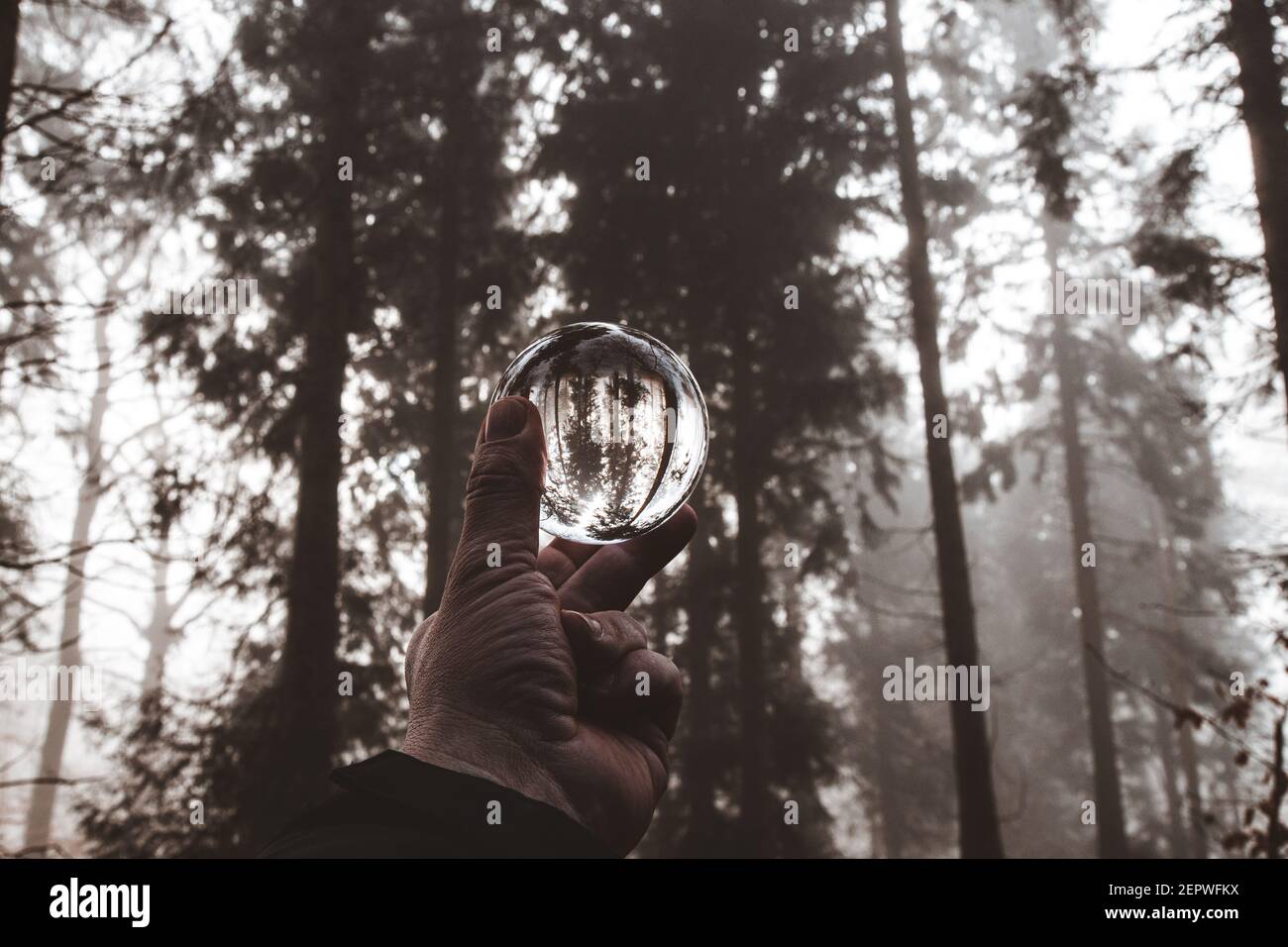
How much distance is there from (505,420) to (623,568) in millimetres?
676

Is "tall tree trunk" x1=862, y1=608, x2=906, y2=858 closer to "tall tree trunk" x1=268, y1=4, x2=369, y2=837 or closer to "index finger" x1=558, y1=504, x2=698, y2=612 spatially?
"tall tree trunk" x1=268, y1=4, x2=369, y2=837

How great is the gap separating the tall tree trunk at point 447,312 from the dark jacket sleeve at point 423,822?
8946 millimetres

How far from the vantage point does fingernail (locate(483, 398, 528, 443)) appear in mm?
2113

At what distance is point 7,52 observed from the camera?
4910 mm

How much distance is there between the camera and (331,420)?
8.59m

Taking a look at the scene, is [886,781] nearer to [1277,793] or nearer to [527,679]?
[1277,793]

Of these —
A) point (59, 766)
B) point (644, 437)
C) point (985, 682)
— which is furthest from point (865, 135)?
point (59, 766)

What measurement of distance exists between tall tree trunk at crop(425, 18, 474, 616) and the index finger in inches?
315

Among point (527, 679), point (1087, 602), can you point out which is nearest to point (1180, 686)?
point (1087, 602)

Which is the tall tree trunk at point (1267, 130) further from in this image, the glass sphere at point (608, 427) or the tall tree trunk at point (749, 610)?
the glass sphere at point (608, 427)

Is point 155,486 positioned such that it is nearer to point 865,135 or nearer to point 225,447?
point 225,447

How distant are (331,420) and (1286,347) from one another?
9259mm

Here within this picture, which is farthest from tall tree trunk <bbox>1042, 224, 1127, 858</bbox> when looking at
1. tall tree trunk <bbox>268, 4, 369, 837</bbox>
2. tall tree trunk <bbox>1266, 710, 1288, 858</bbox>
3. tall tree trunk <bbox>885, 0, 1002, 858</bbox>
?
tall tree trunk <bbox>268, 4, 369, 837</bbox>
